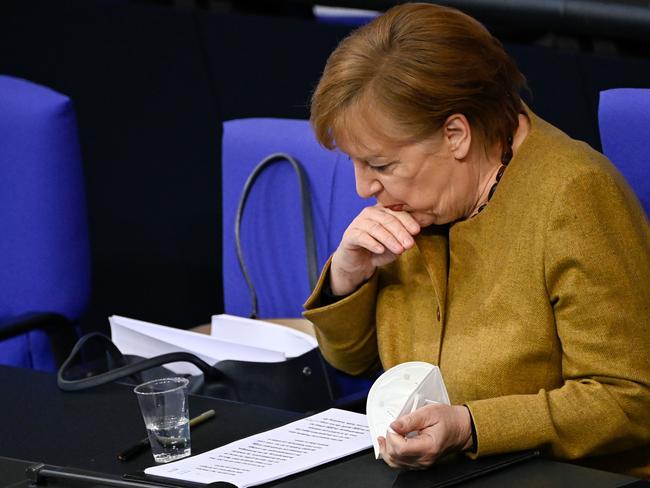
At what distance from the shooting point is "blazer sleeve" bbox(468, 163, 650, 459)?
1.39 meters

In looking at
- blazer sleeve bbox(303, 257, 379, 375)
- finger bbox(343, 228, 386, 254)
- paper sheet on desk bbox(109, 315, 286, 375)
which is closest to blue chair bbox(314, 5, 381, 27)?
paper sheet on desk bbox(109, 315, 286, 375)

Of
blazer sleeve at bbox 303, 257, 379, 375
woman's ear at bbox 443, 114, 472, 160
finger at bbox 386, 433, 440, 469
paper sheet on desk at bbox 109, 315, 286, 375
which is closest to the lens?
finger at bbox 386, 433, 440, 469

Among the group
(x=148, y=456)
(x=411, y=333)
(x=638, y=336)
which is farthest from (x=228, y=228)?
(x=638, y=336)

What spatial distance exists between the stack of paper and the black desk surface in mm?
158

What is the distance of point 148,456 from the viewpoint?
144cm

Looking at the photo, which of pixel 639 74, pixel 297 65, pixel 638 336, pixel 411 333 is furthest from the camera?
pixel 297 65

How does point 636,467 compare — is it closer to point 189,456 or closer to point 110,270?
point 189,456

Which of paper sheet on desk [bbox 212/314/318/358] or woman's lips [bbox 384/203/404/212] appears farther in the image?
paper sheet on desk [bbox 212/314/318/358]

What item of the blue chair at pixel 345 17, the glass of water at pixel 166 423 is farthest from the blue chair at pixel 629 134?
the blue chair at pixel 345 17

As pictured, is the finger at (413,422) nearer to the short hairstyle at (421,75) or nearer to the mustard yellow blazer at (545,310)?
the mustard yellow blazer at (545,310)

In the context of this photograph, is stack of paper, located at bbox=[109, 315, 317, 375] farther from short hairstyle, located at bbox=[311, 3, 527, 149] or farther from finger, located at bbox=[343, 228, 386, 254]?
short hairstyle, located at bbox=[311, 3, 527, 149]

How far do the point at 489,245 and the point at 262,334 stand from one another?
24.7 inches

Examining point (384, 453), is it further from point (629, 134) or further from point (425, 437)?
point (629, 134)

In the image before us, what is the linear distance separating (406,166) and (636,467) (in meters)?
0.51
